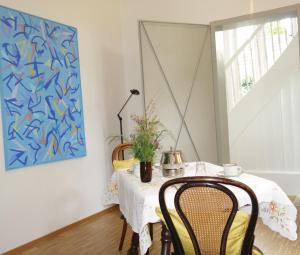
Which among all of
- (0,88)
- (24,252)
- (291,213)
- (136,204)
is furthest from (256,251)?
(0,88)

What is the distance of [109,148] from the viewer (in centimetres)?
421

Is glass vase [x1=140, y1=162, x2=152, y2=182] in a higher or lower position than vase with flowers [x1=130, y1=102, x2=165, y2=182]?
lower

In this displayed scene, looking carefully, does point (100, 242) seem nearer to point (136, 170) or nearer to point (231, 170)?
point (136, 170)

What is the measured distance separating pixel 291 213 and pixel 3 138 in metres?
2.33

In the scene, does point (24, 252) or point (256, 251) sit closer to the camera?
point (256, 251)

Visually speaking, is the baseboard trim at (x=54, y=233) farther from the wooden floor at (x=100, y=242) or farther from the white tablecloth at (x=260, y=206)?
the white tablecloth at (x=260, y=206)

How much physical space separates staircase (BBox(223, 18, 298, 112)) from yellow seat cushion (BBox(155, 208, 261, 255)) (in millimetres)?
3745

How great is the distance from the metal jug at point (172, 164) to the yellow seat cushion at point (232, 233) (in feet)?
1.79

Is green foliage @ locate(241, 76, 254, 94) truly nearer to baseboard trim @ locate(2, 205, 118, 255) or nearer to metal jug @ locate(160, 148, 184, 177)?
baseboard trim @ locate(2, 205, 118, 255)

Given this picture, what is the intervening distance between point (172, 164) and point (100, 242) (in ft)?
4.61

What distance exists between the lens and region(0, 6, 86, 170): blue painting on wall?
2908 millimetres

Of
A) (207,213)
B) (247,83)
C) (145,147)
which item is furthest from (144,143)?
(247,83)

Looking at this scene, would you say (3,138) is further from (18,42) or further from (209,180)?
(209,180)

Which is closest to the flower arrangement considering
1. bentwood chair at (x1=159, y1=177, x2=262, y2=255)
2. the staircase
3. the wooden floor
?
bentwood chair at (x1=159, y1=177, x2=262, y2=255)
